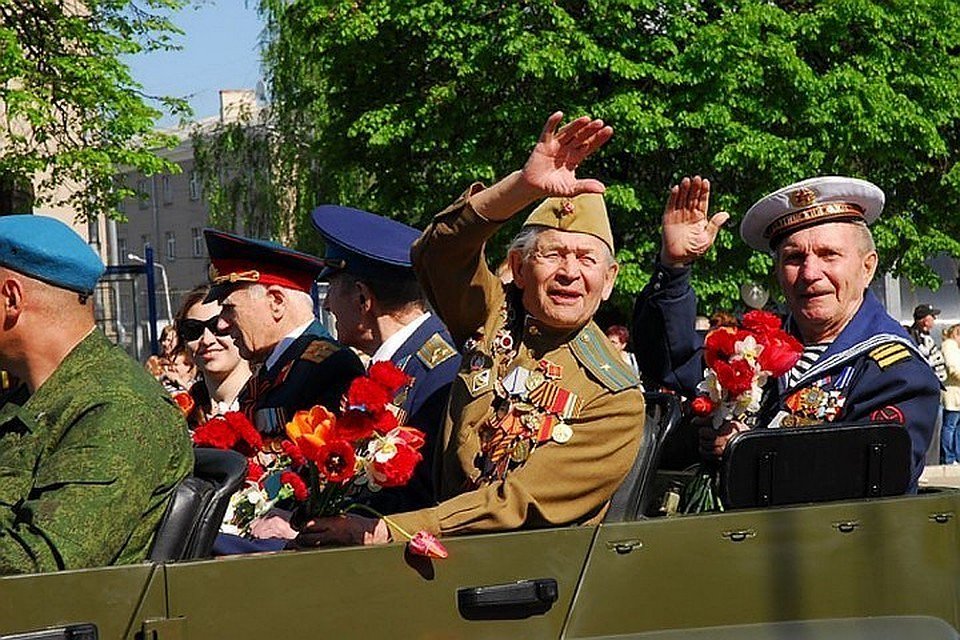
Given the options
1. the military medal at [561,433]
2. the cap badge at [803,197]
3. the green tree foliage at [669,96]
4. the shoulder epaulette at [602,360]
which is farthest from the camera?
the green tree foliage at [669,96]

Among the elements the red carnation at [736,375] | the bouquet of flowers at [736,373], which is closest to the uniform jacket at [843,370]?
the bouquet of flowers at [736,373]

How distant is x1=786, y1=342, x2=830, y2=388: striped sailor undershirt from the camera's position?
4.50 m

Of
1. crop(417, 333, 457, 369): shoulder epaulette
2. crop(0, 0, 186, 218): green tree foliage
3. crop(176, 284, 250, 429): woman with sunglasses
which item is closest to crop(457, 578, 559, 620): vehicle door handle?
crop(417, 333, 457, 369): shoulder epaulette

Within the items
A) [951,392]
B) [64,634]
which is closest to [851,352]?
[64,634]

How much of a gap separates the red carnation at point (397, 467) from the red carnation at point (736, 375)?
3.47ft

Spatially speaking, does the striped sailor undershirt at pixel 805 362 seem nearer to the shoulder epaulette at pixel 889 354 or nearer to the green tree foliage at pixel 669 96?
the shoulder epaulette at pixel 889 354

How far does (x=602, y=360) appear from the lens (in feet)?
13.2

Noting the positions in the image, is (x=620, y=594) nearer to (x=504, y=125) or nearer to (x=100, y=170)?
(x=100, y=170)

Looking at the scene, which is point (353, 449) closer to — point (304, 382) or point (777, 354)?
point (777, 354)

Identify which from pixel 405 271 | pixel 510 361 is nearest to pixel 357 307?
pixel 405 271

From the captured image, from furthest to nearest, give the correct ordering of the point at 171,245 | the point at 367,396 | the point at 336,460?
the point at 171,245, the point at 367,396, the point at 336,460

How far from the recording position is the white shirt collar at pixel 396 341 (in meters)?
4.80

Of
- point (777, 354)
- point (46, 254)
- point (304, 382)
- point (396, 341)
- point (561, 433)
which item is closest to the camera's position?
point (46, 254)

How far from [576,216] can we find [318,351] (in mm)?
1217
